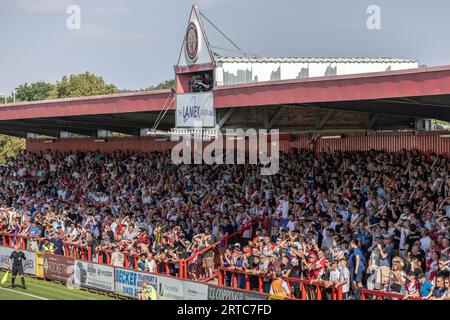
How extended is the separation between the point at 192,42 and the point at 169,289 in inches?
325

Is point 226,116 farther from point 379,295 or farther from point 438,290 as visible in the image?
point 438,290

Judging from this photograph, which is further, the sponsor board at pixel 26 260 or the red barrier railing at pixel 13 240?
the red barrier railing at pixel 13 240

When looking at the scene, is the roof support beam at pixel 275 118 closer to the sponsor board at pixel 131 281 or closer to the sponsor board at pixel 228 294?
the sponsor board at pixel 131 281

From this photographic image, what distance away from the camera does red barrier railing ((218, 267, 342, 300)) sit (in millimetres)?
18672

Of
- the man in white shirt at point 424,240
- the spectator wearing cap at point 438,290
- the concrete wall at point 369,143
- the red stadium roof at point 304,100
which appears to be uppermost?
the red stadium roof at point 304,100

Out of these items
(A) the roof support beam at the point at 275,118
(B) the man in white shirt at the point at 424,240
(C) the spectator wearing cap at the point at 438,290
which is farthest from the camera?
(A) the roof support beam at the point at 275,118

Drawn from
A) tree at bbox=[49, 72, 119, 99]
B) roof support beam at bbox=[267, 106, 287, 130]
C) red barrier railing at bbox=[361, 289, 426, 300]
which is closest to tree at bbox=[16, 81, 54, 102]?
tree at bbox=[49, 72, 119, 99]

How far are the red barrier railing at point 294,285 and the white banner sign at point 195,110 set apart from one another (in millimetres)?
5159

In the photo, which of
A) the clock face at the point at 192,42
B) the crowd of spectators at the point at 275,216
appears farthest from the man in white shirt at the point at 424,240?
the clock face at the point at 192,42

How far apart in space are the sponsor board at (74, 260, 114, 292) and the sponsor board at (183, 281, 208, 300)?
12.5 feet

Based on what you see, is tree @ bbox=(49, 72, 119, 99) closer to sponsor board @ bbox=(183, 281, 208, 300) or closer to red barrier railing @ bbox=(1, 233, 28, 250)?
red barrier railing @ bbox=(1, 233, 28, 250)

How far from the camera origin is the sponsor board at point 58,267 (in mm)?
26953
